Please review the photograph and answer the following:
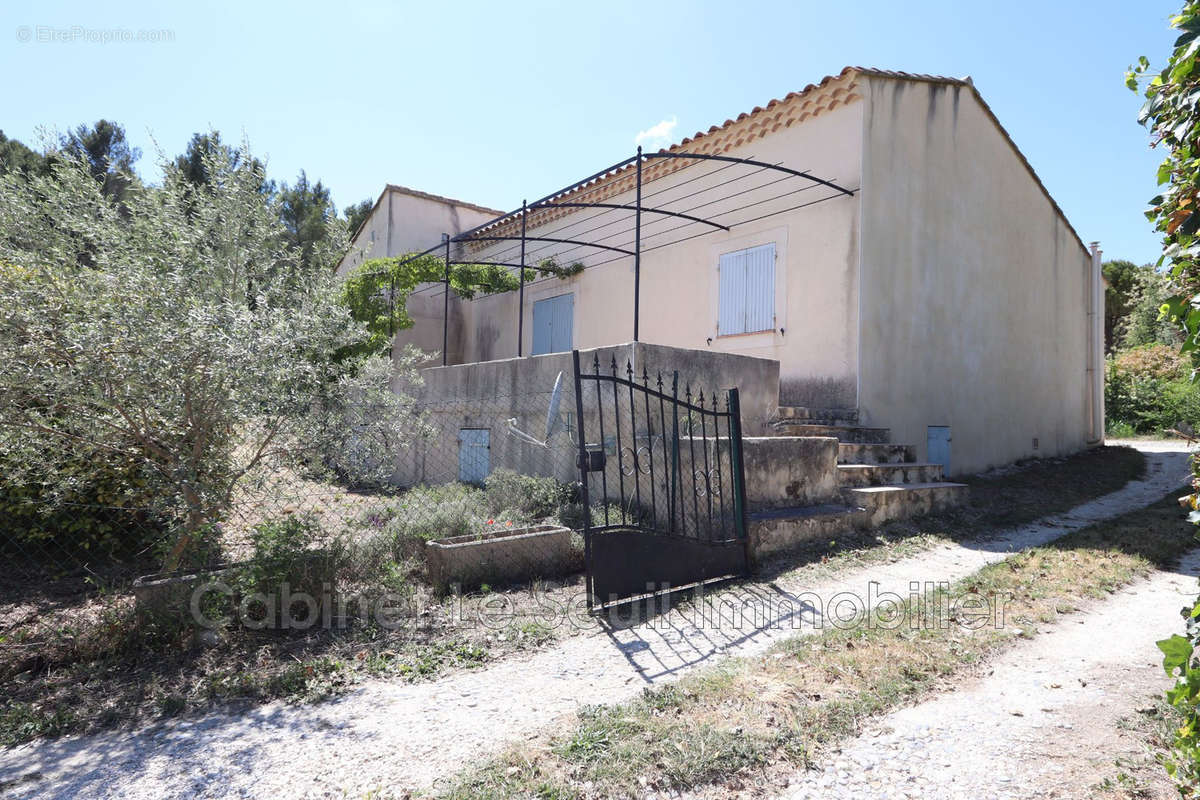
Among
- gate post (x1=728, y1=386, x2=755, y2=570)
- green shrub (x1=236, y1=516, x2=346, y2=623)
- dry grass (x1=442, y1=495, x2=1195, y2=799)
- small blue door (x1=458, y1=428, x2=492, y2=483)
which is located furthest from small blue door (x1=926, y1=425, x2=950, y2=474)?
green shrub (x1=236, y1=516, x2=346, y2=623)

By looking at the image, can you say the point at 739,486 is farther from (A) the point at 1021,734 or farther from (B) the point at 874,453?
(B) the point at 874,453

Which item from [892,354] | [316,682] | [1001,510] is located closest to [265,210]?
[316,682]

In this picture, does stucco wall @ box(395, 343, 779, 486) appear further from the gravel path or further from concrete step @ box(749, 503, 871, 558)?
the gravel path

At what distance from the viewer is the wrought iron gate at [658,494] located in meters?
4.46

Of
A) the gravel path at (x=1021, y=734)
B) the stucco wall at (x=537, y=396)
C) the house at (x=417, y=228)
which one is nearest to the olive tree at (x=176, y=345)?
the stucco wall at (x=537, y=396)

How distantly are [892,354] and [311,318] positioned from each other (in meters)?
7.10

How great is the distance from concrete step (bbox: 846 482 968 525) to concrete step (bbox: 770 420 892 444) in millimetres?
775

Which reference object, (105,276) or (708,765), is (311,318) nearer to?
(105,276)

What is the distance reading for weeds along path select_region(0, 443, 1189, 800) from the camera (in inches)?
97.3

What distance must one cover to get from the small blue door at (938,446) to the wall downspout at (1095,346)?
786 centimetres

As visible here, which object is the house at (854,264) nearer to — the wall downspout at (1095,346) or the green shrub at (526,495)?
the green shrub at (526,495)

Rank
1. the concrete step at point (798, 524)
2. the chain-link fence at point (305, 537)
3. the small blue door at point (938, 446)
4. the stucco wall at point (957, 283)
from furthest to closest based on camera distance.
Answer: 1. the small blue door at point (938, 446)
2. the stucco wall at point (957, 283)
3. the concrete step at point (798, 524)
4. the chain-link fence at point (305, 537)

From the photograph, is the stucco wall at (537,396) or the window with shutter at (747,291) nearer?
the stucco wall at (537,396)

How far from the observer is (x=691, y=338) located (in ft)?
32.9
